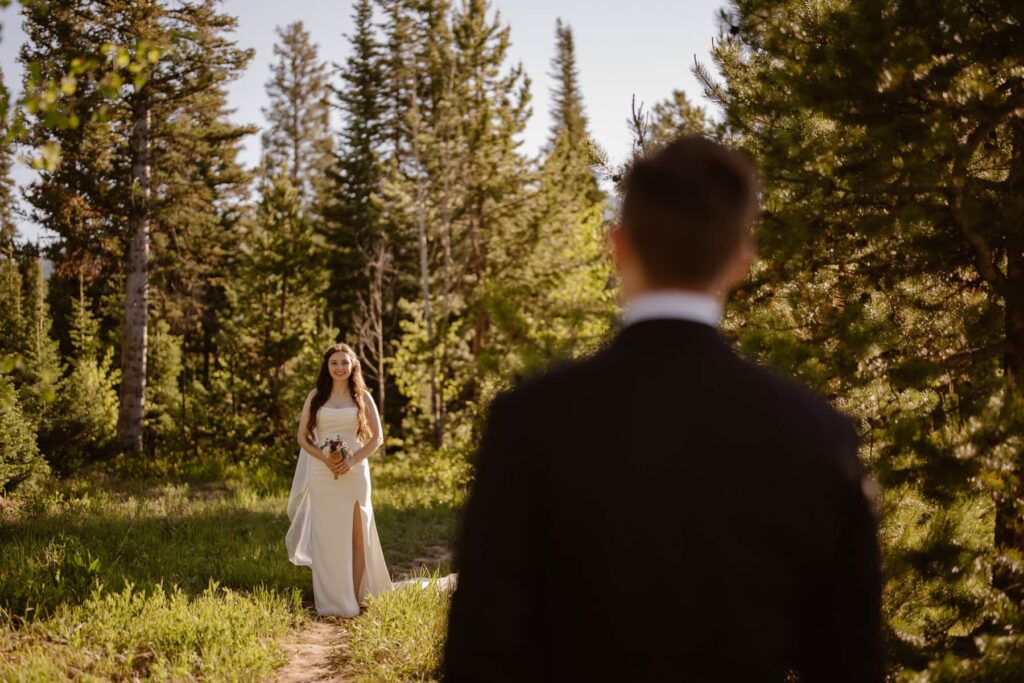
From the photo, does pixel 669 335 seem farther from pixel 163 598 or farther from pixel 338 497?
pixel 338 497

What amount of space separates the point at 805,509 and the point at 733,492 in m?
0.15

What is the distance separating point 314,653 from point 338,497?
1863 millimetres

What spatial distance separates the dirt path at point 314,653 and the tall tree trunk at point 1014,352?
442 centimetres

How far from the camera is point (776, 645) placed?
1.33 metres

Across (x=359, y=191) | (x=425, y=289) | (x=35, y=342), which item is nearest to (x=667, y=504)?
(x=35, y=342)

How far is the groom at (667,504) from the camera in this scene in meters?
1.28

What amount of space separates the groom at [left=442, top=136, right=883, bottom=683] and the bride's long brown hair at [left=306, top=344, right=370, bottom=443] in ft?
23.1

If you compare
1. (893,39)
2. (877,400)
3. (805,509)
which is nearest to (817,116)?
(893,39)

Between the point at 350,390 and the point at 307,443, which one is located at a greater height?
the point at 350,390

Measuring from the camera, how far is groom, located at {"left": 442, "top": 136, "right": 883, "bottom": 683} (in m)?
1.28

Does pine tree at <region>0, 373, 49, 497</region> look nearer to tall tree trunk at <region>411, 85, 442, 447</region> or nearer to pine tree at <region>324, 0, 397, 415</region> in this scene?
tall tree trunk at <region>411, 85, 442, 447</region>

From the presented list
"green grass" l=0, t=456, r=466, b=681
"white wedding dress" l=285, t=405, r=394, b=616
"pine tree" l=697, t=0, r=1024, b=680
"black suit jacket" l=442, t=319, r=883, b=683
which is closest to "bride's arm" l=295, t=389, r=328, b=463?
"white wedding dress" l=285, t=405, r=394, b=616

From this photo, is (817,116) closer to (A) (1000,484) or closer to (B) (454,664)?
(A) (1000,484)

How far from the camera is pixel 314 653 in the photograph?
6.33 meters
